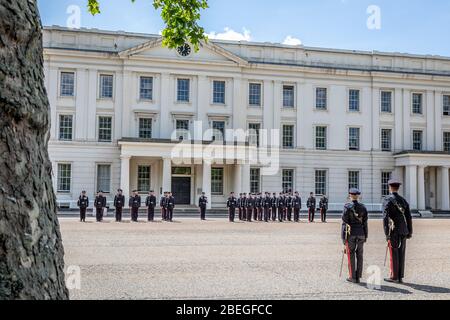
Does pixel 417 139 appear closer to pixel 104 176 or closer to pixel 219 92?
pixel 219 92

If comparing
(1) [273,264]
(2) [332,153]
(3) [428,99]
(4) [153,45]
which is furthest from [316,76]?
(1) [273,264]

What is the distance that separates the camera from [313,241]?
1706 centimetres

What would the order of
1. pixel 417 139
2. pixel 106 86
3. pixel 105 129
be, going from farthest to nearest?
pixel 417 139, pixel 106 86, pixel 105 129

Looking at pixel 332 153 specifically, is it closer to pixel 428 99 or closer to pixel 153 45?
pixel 428 99

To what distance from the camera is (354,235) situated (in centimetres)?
948

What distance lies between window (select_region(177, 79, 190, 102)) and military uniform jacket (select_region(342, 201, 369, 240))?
30.9 meters

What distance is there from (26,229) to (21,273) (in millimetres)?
187

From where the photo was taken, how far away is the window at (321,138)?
42.3 meters

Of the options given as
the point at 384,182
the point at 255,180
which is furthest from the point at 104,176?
the point at 384,182

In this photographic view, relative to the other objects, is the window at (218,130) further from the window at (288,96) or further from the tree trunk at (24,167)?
the tree trunk at (24,167)

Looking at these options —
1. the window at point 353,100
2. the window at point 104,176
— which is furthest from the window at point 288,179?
the window at point 104,176

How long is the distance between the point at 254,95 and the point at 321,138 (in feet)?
23.0

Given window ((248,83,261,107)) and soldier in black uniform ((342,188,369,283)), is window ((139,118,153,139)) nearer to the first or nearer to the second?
window ((248,83,261,107))
